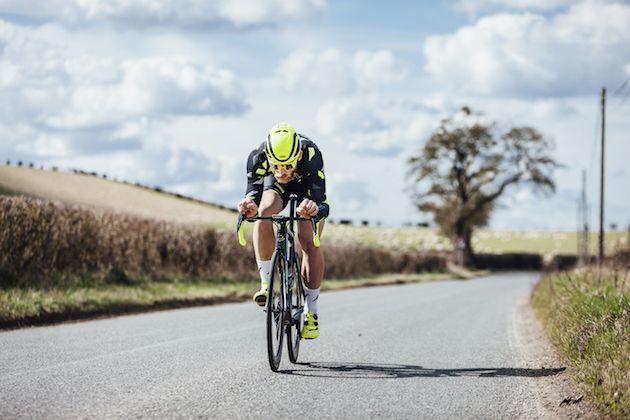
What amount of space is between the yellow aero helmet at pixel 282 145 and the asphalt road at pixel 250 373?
1936 millimetres

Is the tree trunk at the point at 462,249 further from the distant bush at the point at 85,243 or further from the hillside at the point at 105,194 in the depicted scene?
the distant bush at the point at 85,243

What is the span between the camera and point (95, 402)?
239 inches

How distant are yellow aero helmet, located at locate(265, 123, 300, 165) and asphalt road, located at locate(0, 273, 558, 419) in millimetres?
1936

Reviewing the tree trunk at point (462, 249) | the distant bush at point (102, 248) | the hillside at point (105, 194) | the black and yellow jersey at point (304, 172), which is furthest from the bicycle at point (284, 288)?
the tree trunk at point (462, 249)

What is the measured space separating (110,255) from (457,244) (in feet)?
171

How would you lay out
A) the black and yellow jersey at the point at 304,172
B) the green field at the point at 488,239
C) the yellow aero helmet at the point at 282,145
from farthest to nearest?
the green field at the point at 488,239, the black and yellow jersey at the point at 304,172, the yellow aero helmet at the point at 282,145

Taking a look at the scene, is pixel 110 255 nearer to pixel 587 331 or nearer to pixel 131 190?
pixel 587 331

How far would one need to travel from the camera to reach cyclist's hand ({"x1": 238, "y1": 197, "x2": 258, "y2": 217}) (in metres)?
7.40

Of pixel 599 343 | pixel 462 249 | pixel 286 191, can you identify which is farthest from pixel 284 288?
pixel 462 249

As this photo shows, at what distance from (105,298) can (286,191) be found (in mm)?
8258

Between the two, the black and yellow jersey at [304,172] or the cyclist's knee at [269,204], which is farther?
the cyclist's knee at [269,204]

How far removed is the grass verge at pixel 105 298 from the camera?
1245cm

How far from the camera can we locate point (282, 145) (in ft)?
23.3

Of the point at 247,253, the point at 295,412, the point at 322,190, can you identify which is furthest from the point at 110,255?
the point at 295,412
